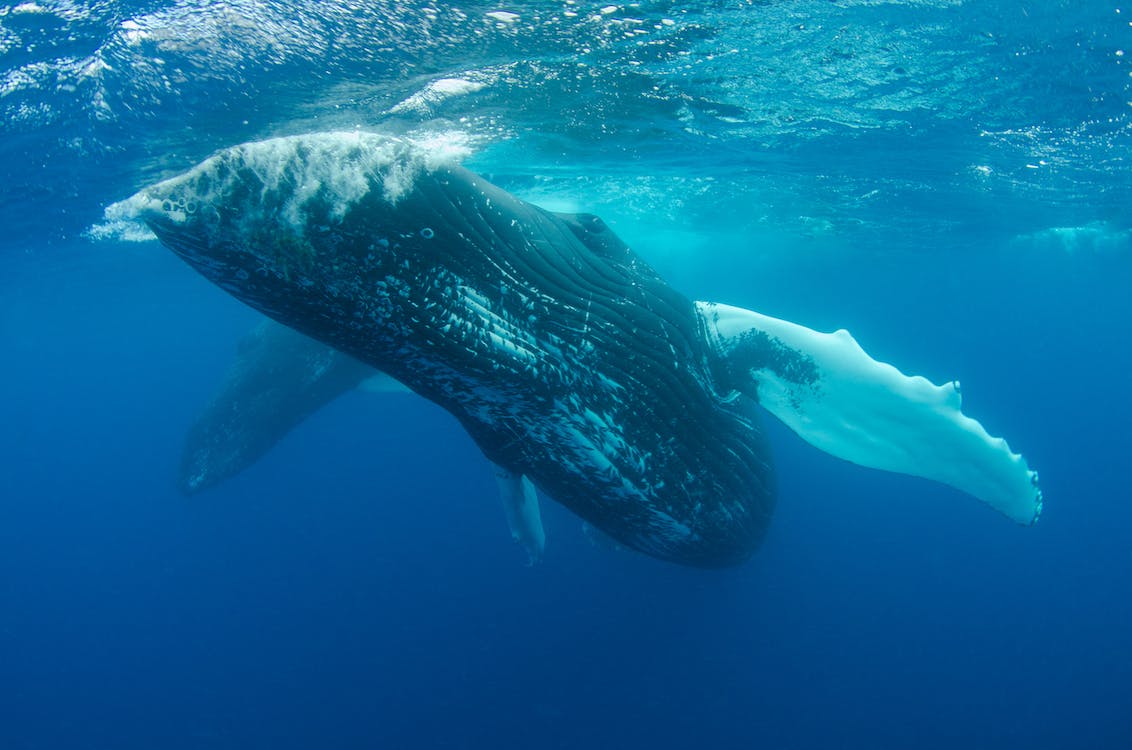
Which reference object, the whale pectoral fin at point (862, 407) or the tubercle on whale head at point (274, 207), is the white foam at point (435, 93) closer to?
the whale pectoral fin at point (862, 407)

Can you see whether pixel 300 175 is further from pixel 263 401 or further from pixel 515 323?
pixel 263 401

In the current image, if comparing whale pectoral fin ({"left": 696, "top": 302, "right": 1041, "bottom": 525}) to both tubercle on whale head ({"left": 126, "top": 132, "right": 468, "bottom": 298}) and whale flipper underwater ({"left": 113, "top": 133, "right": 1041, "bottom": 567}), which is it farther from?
tubercle on whale head ({"left": 126, "top": 132, "right": 468, "bottom": 298})

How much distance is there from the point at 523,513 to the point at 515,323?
3586 mm

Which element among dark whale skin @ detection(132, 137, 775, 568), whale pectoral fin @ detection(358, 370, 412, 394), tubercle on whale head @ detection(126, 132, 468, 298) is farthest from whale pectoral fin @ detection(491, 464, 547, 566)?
whale pectoral fin @ detection(358, 370, 412, 394)

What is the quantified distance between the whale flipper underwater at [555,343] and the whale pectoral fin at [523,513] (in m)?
1.38

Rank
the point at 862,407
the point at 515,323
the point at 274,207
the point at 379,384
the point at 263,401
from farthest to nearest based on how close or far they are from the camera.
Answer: the point at 263,401, the point at 379,384, the point at 862,407, the point at 515,323, the point at 274,207

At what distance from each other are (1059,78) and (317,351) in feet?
47.6

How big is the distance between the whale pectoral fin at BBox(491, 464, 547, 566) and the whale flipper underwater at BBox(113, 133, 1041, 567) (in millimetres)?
1380

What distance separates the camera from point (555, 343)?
3.87 m

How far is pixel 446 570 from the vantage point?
56.4 feet

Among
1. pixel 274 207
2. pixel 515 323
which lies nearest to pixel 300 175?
pixel 274 207

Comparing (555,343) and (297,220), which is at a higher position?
(297,220)

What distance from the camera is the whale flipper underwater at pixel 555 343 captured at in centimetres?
268

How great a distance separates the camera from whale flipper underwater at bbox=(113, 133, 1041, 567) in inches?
105
